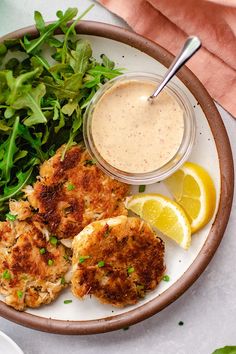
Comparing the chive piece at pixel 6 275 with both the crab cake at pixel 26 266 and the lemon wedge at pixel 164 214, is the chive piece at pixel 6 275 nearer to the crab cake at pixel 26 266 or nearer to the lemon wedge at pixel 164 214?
the crab cake at pixel 26 266

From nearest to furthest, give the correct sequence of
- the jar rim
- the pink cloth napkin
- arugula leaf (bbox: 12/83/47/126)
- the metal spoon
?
1. the metal spoon
2. arugula leaf (bbox: 12/83/47/126)
3. the jar rim
4. the pink cloth napkin

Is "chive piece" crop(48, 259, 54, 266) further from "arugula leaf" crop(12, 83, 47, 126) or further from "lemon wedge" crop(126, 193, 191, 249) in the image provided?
"arugula leaf" crop(12, 83, 47, 126)

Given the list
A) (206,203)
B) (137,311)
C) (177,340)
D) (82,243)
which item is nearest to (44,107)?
(82,243)

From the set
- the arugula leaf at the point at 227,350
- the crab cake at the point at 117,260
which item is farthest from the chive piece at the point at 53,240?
the arugula leaf at the point at 227,350

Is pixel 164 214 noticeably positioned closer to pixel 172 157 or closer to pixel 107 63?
pixel 172 157

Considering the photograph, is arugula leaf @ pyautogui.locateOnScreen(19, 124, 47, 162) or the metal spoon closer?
the metal spoon

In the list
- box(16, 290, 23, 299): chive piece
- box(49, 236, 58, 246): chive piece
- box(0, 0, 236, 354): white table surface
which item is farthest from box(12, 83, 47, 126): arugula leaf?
box(0, 0, 236, 354): white table surface

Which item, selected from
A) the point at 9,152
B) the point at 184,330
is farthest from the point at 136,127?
the point at 184,330
